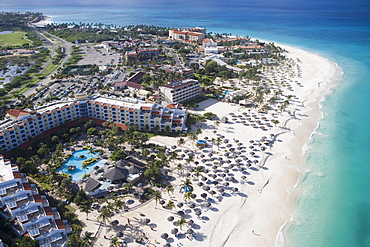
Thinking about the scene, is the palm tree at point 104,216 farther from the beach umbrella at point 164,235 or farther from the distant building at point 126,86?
the distant building at point 126,86

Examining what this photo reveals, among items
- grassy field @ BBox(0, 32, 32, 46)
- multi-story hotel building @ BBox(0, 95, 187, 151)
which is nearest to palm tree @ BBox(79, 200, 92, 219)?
multi-story hotel building @ BBox(0, 95, 187, 151)

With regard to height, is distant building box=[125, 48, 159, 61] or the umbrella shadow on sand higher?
distant building box=[125, 48, 159, 61]

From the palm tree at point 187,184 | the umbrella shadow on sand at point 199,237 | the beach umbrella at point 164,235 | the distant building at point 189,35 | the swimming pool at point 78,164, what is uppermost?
the distant building at point 189,35

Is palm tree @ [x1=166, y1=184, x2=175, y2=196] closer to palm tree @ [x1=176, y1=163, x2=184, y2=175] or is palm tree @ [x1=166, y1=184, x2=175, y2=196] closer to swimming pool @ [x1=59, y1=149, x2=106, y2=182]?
palm tree @ [x1=176, y1=163, x2=184, y2=175]

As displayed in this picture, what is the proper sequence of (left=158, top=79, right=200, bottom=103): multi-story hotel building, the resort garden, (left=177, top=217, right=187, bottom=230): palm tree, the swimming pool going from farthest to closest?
(left=158, top=79, right=200, bottom=103): multi-story hotel building → the swimming pool → the resort garden → (left=177, top=217, right=187, bottom=230): palm tree

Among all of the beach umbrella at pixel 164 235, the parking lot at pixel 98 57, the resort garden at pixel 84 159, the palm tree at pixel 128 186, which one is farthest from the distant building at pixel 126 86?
the beach umbrella at pixel 164 235

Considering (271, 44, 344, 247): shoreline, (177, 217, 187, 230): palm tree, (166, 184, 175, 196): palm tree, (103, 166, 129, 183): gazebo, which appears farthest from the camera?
(103, 166, 129, 183): gazebo
